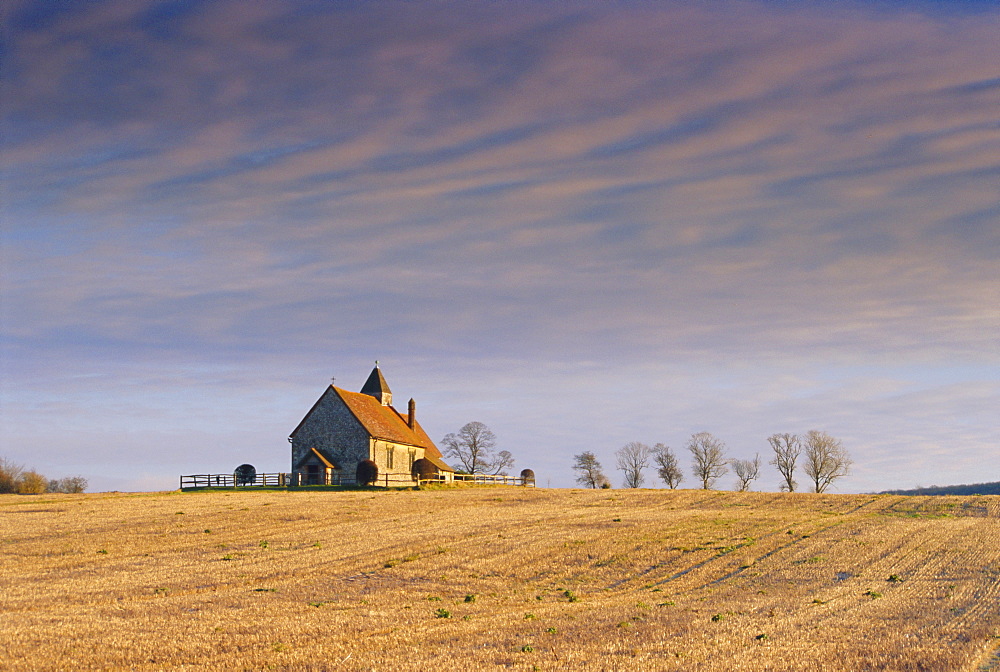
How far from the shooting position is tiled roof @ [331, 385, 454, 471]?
3381 inches

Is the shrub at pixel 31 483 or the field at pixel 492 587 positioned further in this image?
A: the shrub at pixel 31 483

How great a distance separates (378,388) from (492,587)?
74.1 m

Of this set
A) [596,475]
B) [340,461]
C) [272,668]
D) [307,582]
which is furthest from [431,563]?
[596,475]

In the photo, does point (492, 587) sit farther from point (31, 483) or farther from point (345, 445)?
point (31, 483)

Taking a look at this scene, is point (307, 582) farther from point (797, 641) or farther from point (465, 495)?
point (465, 495)

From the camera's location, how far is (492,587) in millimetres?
29438

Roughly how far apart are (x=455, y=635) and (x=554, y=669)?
4275 millimetres

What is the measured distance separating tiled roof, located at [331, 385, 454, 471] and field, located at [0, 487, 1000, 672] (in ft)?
94.8

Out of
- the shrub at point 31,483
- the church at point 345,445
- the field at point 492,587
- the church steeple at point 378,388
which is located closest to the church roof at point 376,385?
the church steeple at point 378,388

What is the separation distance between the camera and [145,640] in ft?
61.2

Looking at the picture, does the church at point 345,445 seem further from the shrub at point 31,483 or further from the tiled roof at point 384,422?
the shrub at point 31,483

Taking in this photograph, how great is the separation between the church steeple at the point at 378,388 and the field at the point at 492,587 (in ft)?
148

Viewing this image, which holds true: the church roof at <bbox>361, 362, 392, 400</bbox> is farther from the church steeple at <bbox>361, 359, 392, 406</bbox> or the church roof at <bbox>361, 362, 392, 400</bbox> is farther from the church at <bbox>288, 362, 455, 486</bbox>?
the church at <bbox>288, 362, 455, 486</bbox>

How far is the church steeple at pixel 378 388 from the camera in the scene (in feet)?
335
